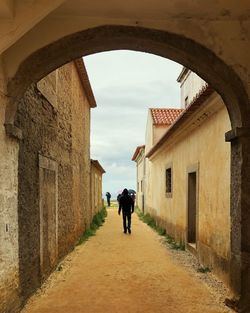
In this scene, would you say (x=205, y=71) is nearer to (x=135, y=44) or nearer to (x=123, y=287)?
(x=135, y=44)

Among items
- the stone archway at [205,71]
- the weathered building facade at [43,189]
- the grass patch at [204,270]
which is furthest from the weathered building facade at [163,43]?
the grass patch at [204,270]

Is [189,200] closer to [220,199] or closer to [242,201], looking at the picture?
[220,199]

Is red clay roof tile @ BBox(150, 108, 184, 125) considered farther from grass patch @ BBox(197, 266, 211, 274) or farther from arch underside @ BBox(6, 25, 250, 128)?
arch underside @ BBox(6, 25, 250, 128)

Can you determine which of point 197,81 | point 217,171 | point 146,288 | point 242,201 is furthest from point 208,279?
point 197,81

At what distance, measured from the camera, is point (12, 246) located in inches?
186

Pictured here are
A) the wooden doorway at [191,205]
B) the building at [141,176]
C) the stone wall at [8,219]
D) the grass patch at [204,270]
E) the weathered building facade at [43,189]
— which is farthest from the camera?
the building at [141,176]

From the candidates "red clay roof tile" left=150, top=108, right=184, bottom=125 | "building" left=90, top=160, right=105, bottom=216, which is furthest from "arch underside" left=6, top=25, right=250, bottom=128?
"red clay roof tile" left=150, top=108, right=184, bottom=125

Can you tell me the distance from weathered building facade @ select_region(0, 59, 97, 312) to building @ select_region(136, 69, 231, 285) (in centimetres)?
267

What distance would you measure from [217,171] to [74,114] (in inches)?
205

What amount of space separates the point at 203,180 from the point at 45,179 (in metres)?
3.32

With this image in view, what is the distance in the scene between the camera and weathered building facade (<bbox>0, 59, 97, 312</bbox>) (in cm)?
506

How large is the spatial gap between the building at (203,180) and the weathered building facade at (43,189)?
2669 mm

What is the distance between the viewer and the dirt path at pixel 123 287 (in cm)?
531

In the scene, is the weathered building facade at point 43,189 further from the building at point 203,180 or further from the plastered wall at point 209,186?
the plastered wall at point 209,186
